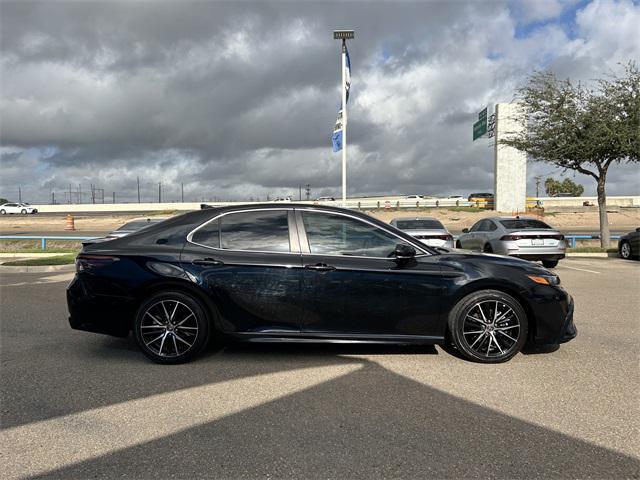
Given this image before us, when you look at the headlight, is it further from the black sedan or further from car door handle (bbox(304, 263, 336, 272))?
car door handle (bbox(304, 263, 336, 272))

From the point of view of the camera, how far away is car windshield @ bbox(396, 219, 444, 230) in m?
13.1

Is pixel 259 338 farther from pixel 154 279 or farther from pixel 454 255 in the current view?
pixel 454 255

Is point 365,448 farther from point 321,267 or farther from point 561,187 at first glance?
point 561,187

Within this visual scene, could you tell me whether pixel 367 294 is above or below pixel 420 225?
below

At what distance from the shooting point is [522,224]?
509 inches

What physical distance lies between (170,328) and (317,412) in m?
1.93

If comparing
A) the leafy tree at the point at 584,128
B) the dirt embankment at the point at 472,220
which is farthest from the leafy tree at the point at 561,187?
the leafy tree at the point at 584,128

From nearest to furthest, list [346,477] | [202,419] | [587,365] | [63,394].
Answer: [346,477] → [202,419] → [63,394] → [587,365]

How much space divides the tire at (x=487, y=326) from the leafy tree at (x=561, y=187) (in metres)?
108

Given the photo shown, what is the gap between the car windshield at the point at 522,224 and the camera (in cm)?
1270

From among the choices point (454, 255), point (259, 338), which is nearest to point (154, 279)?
point (259, 338)

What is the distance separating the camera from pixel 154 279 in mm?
4805

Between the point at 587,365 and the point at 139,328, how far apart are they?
4410mm

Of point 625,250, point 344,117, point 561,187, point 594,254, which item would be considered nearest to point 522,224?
point 625,250
